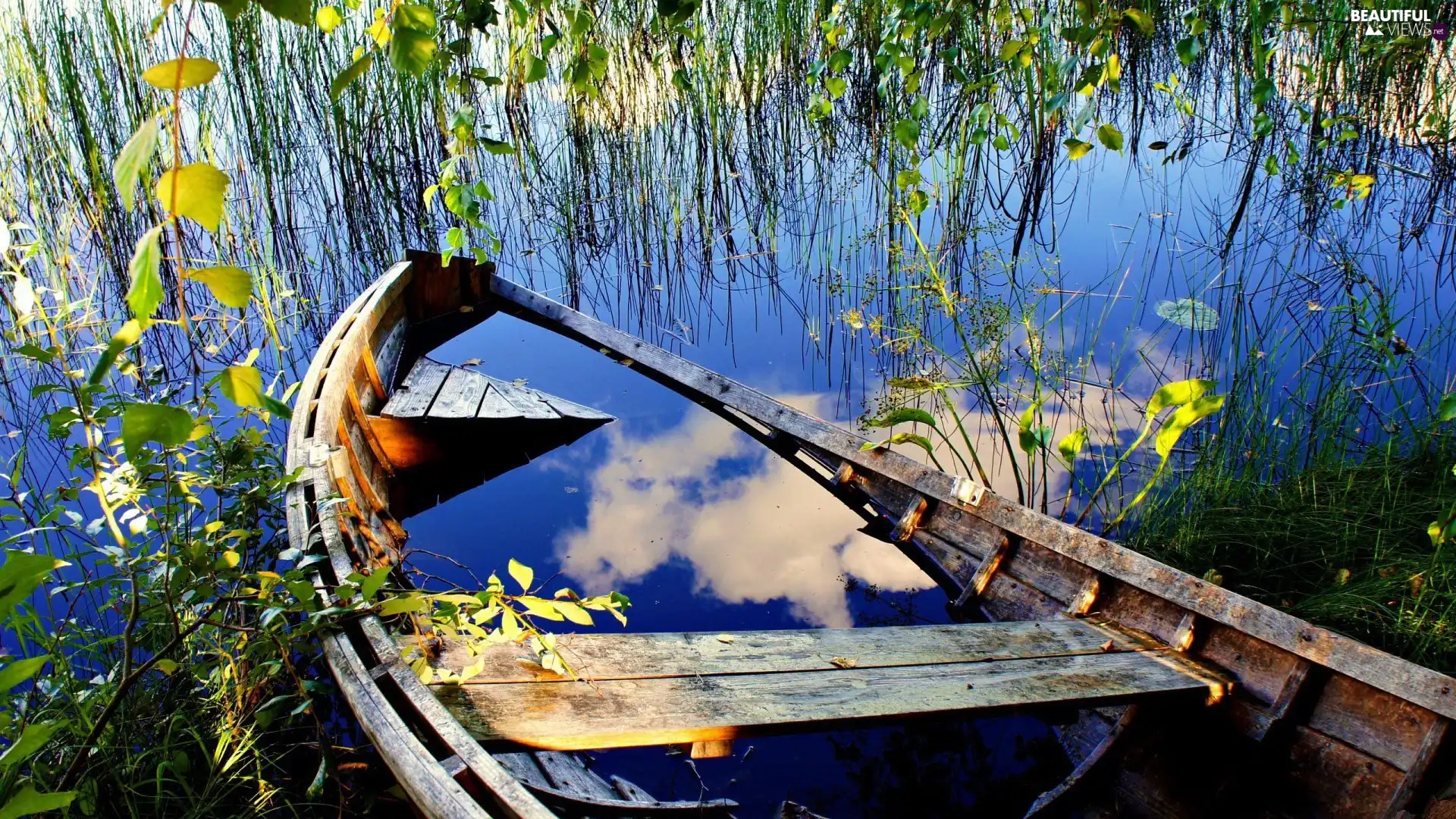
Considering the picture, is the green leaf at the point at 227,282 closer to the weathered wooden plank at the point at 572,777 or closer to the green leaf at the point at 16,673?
the green leaf at the point at 16,673

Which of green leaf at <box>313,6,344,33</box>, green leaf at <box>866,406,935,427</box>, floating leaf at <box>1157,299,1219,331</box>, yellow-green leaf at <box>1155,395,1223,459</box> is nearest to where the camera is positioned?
green leaf at <box>313,6,344,33</box>

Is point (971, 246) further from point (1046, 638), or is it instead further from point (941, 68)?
point (1046, 638)

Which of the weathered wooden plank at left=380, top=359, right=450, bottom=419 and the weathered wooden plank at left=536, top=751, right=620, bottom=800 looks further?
the weathered wooden plank at left=380, top=359, right=450, bottom=419

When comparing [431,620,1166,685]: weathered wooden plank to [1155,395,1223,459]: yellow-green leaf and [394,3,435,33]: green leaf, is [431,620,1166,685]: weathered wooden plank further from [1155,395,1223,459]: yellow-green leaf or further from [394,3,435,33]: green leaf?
[394,3,435,33]: green leaf

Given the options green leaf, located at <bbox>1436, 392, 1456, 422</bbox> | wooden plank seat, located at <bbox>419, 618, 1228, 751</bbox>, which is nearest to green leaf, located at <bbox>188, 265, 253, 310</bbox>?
wooden plank seat, located at <bbox>419, 618, 1228, 751</bbox>

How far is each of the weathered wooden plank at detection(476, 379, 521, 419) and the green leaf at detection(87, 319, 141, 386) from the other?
9.43ft

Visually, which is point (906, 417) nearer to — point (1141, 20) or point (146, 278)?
point (1141, 20)

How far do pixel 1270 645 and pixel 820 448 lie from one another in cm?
151

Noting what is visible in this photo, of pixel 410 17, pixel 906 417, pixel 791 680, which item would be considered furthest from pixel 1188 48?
Answer: pixel 410 17

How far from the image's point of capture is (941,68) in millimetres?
6160

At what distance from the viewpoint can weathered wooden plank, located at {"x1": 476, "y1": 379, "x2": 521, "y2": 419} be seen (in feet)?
11.4

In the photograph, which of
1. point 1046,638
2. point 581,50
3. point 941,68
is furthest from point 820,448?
point 941,68

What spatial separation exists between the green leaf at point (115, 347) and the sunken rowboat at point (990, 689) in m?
0.97

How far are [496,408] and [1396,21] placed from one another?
423cm
